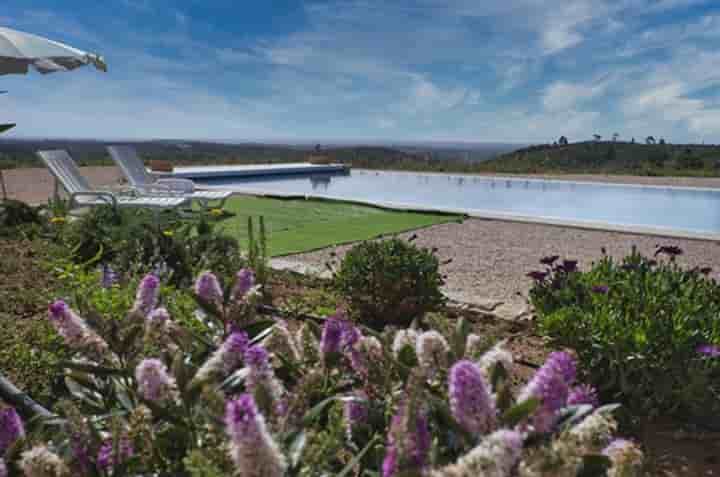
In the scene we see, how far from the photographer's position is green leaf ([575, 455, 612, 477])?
0.70 metres

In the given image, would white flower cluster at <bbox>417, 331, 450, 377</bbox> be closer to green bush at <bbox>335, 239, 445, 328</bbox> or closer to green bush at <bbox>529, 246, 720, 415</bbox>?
green bush at <bbox>529, 246, 720, 415</bbox>

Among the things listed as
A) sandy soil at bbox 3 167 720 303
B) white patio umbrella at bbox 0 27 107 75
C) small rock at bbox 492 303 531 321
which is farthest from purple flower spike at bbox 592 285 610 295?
white patio umbrella at bbox 0 27 107 75

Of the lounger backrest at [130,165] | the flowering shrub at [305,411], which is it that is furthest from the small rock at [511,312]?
the lounger backrest at [130,165]

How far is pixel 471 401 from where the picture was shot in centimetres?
72

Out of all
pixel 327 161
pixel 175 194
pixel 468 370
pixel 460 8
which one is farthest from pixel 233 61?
pixel 468 370

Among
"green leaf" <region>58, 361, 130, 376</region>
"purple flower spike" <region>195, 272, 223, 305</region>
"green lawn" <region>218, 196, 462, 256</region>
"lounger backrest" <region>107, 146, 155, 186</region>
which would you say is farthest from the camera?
"lounger backrest" <region>107, 146, 155, 186</region>

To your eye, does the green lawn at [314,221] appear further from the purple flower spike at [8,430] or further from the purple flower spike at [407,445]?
the purple flower spike at [407,445]

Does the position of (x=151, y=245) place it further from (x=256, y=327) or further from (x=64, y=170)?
(x=64, y=170)

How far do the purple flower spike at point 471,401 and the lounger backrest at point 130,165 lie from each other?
7824mm

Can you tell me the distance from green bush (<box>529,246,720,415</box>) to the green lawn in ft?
10.8

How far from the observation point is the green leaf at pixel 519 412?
73 centimetres

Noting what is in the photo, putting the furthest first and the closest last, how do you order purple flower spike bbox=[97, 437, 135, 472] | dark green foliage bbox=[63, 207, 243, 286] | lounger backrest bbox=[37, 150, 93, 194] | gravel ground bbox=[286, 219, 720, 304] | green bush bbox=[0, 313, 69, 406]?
lounger backrest bbox=[37, 150, 93, 194] → gravel ground bbox=[286, 219, 720, 304] → dark green foliage bbox=[63, 207, 243, 286] → green bush bbox=[0, 313, 69, 406] → purple flower spike bbox=[97, 437, 135, 472]

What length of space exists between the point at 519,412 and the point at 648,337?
59.9 inches

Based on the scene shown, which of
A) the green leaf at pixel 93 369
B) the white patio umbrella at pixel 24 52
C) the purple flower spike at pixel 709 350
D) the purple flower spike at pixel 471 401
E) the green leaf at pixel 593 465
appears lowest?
the purple flower spike at pixel 709 350
